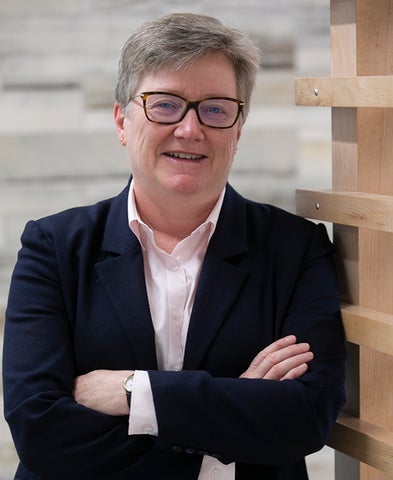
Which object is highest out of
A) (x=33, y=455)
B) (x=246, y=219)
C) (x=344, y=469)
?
(x=246, y=219)

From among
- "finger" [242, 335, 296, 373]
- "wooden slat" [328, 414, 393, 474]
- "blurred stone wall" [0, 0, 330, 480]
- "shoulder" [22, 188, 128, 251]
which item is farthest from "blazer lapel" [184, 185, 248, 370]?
"blurred stone wall" [0, 0, 330, 480]

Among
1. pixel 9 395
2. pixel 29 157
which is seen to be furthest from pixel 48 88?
pixel 9 395

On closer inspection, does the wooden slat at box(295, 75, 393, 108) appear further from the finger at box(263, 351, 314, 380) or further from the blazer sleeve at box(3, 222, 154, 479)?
the blazer sleeve at box(3, 222, 154, 479)

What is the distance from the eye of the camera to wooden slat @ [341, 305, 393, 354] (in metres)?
1.91

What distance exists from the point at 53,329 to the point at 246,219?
1.65 feet

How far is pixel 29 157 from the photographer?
3.24 meters

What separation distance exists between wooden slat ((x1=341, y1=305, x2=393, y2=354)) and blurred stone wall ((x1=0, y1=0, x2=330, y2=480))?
1.42 meters

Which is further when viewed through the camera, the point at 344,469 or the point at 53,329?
the point at 344,469

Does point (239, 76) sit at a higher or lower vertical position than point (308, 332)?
higher

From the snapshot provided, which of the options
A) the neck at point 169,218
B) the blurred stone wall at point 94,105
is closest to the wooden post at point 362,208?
the neck at point 169,218

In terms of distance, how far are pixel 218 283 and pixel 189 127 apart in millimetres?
344

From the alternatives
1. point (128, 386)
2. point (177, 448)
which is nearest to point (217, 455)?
point (177, 448)

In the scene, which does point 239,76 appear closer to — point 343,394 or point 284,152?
point 343,394

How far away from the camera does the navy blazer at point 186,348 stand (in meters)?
1.87
